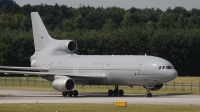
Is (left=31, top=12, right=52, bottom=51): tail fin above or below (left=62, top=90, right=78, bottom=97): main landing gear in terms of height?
above

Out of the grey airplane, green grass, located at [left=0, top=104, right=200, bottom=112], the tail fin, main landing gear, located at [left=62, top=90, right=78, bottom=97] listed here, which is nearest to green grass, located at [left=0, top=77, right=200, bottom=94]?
the grey airplane

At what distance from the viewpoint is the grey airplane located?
2623 inches

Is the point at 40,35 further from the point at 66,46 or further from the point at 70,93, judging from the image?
the point at 70,93

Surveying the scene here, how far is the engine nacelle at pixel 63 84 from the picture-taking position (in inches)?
2675

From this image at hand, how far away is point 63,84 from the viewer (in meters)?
67.9

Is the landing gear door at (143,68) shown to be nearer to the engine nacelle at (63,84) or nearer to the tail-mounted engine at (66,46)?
the engine nacelle at (63,84)

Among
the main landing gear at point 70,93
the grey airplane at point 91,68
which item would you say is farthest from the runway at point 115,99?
the main landing gear at point 70,93

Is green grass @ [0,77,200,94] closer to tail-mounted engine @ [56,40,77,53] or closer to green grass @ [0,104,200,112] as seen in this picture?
tail-mounted engine @ [56,40,77,53]

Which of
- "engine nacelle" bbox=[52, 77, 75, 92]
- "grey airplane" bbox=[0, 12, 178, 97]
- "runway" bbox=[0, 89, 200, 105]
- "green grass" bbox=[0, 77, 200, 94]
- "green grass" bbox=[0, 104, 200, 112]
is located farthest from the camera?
"green grass" bbox=[0, 77, 200, 94]

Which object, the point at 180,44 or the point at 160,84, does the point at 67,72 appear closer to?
the point at 160,84

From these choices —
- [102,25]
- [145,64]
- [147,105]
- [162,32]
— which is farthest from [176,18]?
[147,105]

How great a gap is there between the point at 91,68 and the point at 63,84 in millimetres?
5081

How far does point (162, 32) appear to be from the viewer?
143m

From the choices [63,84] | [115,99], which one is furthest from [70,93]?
[115,99]
